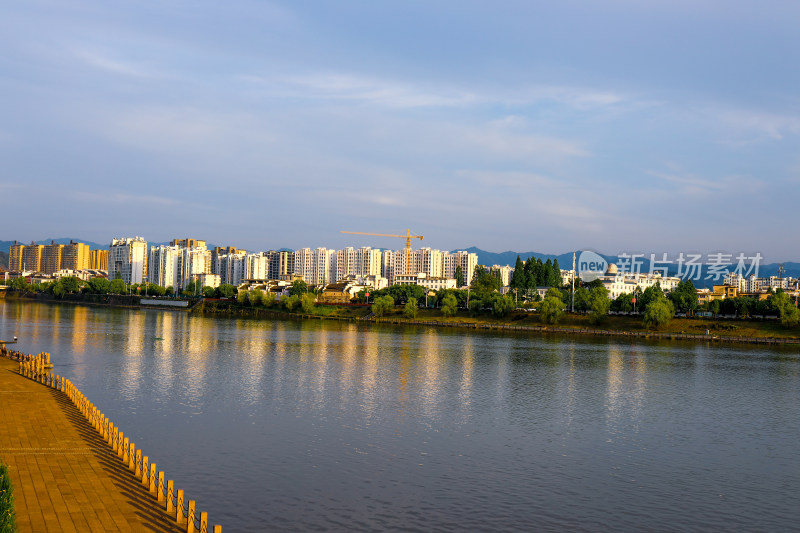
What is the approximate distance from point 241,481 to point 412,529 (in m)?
Answer: 8.26

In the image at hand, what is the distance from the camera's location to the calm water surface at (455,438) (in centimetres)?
2639

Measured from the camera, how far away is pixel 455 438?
37.9 m

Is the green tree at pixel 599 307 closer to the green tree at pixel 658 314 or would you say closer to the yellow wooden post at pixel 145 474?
the green tree at pixel 658 314

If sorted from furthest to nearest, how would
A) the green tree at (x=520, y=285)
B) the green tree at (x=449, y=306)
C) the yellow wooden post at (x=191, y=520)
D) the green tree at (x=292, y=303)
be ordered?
the green tree at (x=292, y=303) < the green tree at (x=520, y=285) < the green tree at (x=449, y=306) < the yellow wooden post at (x=191, y=520)

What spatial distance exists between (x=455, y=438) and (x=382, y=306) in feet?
431

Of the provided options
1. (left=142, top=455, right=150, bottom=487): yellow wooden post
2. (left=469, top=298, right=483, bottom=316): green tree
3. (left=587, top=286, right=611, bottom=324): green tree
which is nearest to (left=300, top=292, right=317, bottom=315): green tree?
(left=469, top=298, right=483, bottom=316): green tree

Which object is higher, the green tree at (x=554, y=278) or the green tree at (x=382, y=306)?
the green tree at (x=554, y=278)

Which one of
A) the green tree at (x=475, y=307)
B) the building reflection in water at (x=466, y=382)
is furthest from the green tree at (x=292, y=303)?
the building reflection in water at (x=466, y=382)

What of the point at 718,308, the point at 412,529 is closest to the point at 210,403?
the point at 412,529

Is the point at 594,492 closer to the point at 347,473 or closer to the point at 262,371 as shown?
the point at 347,473

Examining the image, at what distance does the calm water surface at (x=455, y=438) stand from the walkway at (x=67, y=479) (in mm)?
3037

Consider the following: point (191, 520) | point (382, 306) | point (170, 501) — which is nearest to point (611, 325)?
point (382, 306)

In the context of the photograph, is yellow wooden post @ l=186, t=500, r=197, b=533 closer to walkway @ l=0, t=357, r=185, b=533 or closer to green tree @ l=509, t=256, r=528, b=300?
walkway @ l=0, t=357, r=185, b=533

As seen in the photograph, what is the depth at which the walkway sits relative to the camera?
65.7ft
